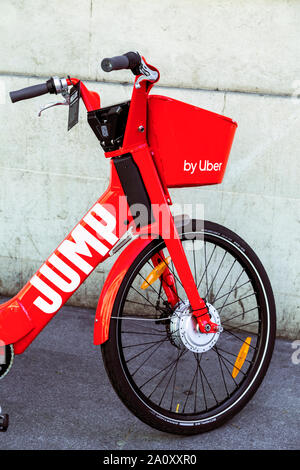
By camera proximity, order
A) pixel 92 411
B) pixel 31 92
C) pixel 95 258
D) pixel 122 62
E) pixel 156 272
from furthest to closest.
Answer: pixel 92 411 < pixel 156 272 < pixel 95 258 < pixel 31 92 < pixel 122 62

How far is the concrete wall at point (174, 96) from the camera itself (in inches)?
139

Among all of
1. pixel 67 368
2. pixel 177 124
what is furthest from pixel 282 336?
pixel 177 124

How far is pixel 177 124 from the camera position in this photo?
245cm

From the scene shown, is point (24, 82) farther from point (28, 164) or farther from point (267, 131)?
point (267, 131)

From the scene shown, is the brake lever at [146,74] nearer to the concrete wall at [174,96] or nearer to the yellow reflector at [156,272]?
the yellow reflector at [156,272]

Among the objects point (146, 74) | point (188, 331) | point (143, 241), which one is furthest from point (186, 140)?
point (188, 331)

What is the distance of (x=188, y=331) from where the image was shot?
8.68 feet

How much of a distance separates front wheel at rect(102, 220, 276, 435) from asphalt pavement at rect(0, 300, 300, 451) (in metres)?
0.11

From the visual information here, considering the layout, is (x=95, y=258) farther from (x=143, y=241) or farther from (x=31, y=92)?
(x=31, y=92)

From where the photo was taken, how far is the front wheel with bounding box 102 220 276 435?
2.56 m

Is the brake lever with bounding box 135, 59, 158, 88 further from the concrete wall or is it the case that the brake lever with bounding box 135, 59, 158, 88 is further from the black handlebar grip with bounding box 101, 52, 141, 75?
the concrete wall

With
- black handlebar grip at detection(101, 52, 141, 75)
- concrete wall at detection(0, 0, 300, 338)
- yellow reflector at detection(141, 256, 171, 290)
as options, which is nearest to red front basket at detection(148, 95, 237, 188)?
black handlebar grip at detection(101, 52, 141, 75)

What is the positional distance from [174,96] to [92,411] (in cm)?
188
